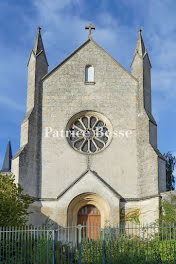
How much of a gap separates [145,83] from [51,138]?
5902mm

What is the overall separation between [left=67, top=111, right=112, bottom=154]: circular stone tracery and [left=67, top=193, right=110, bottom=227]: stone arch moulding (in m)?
2.49

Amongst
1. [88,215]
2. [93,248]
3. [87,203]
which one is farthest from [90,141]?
[93,248]

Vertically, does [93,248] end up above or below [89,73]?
below

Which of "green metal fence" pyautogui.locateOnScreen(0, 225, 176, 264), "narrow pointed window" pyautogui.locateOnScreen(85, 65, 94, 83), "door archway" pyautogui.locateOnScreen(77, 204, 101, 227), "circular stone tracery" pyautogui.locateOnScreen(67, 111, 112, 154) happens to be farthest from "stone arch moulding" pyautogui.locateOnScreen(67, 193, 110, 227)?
"narrow pointed window" pyautogui.locateOnScreen(85, 65, 94, 83)

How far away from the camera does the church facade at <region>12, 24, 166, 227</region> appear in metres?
19.5

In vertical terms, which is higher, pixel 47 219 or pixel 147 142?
pixel 147 142

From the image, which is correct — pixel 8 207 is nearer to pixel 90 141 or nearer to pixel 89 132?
pixel 90 141

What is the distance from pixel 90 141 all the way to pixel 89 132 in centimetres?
50

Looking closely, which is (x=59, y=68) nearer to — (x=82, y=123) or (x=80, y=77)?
(x=80, y=77)

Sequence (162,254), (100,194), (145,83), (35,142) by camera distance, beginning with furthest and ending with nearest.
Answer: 1. (145,83)
2. (35,142)
3. (100,194)
4. (162,254)

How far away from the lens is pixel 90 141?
70.1ft

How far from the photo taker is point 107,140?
21.2m

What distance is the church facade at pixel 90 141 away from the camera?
19516 millimetres

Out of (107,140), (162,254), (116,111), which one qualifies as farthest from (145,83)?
(162,254)
